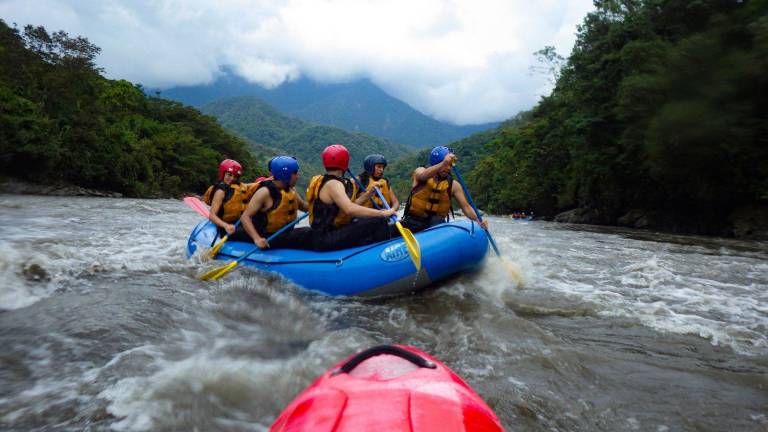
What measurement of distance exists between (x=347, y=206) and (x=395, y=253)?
69 cm

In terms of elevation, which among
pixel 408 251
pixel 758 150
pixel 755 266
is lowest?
pixel 755 266

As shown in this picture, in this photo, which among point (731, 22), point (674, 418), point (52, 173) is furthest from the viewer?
point (52, 173)

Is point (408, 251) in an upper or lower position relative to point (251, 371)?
upper

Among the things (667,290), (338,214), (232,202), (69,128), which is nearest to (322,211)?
(338,214)

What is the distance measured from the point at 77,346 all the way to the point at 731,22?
54.6 feet

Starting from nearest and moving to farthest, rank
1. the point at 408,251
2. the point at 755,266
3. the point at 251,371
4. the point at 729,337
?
1. the point at 251,371
2. the point at 729,337
3. the point at 408,251
4. the point at 755,266

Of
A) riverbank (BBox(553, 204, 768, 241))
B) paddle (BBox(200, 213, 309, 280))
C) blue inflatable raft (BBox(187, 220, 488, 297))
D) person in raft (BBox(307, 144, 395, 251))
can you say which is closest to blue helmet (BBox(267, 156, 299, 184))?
person in raft (BBox(307, 144, 395, 251))

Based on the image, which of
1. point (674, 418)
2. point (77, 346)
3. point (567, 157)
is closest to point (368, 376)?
point (674, 418)

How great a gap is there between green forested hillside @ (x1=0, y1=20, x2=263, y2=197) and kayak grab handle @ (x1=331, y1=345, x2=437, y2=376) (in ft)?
93.5

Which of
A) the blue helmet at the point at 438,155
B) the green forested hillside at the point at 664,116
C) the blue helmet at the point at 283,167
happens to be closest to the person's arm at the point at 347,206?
the blue helmet at the point at 283,167

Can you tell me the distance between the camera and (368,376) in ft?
5.25

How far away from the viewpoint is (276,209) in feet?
18.9

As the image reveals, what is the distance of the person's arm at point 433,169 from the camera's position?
558 centimetres

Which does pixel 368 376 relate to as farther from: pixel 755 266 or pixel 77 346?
pixel 755 266
